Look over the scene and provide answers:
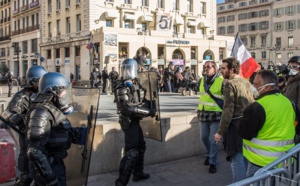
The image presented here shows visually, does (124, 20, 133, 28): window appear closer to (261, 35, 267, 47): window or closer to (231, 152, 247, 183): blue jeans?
(261, 35, 267, 47): window

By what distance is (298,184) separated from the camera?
320cm

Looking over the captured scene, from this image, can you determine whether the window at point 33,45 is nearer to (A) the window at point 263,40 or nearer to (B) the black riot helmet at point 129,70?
(A) the window at point 263,40

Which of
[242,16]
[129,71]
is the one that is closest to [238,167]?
[129,71]

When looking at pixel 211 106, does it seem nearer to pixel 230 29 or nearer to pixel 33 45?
pixel 33 45

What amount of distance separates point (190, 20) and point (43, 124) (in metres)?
45.3

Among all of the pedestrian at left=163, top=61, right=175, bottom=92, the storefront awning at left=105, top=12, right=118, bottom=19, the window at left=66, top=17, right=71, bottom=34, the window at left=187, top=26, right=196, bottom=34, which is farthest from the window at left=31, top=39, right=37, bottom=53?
the pedestrian at left=163, top=61, right=175, bottom=92

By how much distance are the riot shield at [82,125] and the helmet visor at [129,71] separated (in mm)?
1178

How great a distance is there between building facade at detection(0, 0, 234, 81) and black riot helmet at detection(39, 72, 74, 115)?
98.5 ft

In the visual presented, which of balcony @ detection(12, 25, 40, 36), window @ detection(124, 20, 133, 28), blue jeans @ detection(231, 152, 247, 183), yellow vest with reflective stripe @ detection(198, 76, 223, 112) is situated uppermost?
balcony @ detection(12, 25, 40, 36)

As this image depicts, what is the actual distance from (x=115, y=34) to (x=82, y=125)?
1296 inches

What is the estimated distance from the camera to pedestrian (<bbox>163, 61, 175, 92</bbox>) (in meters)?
17.2

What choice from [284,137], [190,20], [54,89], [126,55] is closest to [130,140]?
[54,89]

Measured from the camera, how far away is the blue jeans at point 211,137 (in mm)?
5570

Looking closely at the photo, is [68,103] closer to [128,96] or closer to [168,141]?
[128,96]
